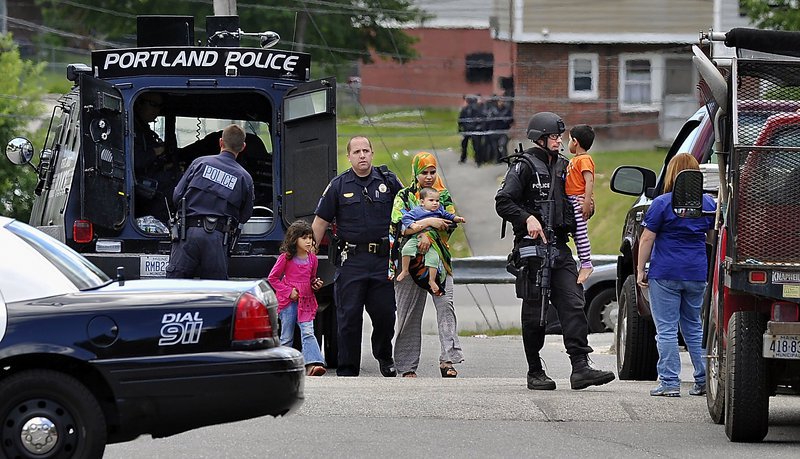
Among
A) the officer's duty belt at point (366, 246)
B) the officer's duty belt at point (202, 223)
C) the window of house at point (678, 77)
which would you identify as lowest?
the officer's duty belt at point (366, 246)

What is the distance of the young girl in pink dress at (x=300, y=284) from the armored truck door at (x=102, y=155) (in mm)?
1541

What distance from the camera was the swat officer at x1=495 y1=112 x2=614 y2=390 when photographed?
1095 cm

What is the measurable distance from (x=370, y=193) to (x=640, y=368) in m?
2.51

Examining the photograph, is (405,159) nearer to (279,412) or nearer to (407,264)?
(407,264)

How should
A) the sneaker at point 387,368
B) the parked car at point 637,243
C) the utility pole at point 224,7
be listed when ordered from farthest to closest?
the utility pole at point 224,7 < the sneaker at point 387,368 < the parked car at point 637,243

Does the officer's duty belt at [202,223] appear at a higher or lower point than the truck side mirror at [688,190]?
lower

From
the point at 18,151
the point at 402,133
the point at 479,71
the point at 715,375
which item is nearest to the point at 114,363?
the point at 715,375

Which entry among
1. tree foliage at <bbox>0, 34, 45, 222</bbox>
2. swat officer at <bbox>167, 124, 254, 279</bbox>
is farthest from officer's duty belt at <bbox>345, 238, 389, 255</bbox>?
tree foliage at <bbox>0, 34, 45, 222</bbox>

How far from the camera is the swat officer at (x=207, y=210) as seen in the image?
12.1 metres

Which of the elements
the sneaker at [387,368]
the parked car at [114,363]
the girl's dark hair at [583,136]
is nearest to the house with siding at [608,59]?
the sneaker at [387,368]

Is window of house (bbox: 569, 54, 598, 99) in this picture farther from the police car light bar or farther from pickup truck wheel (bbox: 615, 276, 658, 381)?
pickup truck wheel (bbox: 615, 276, 658, 381)

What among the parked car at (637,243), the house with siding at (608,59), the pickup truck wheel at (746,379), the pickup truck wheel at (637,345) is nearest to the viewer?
the pickup truck wheel at (746,379)

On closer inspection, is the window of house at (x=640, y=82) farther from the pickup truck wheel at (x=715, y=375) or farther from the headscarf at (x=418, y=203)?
the pickup truck wheel at (x=715, y=375)

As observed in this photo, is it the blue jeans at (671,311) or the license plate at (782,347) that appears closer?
the license plate at (782,347)
